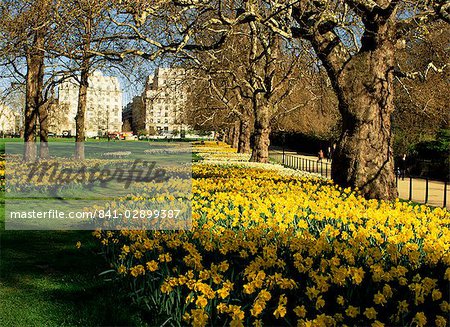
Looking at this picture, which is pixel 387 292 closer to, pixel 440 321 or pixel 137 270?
pixel 440 321

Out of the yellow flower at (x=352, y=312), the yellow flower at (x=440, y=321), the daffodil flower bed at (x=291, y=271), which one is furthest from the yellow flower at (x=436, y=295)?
the yellow flower at (x=352, y=312)

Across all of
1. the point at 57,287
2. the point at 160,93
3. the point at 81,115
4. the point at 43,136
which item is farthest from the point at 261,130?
the point at 57,287

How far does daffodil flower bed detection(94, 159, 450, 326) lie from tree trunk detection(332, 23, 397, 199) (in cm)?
350

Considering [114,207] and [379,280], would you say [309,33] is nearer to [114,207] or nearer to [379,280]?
[114,207]

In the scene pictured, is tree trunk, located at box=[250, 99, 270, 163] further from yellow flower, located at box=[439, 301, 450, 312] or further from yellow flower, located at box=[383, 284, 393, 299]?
yellow flower, located at box=[439, 301, 450, 312]

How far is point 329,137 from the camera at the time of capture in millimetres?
51469

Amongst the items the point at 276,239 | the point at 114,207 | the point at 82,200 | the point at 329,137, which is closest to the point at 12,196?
the point at 82,200

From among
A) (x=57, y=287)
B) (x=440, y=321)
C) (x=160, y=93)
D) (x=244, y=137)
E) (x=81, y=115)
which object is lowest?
(x=57, y=287)

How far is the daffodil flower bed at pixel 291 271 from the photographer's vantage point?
12.6 ft

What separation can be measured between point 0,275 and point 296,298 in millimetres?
3753

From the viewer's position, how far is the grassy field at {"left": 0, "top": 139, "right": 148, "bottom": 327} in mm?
4535

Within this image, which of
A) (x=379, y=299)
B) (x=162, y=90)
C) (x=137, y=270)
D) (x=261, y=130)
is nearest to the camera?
(x=379, y=299)

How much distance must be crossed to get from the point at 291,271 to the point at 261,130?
18.3 m

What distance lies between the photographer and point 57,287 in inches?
215
